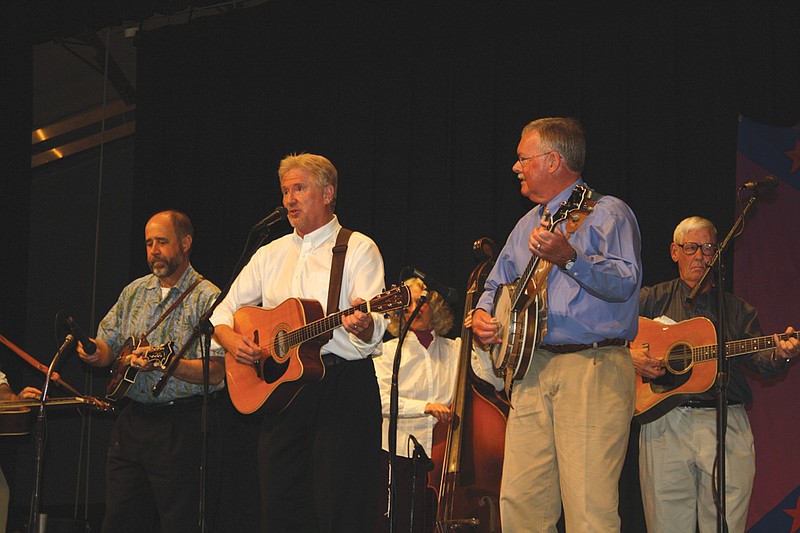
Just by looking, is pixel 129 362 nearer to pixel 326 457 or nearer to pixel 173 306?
pixel 173 306

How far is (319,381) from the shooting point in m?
3.98

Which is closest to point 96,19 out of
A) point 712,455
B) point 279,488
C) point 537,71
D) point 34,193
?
point 34,193

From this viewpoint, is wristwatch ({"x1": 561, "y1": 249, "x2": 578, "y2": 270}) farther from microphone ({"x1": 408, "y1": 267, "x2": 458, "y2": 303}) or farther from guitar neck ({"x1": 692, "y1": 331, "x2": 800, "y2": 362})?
guitar neck ({"x1": 692, "y1": 331, "x2": 800, "y2": 362})

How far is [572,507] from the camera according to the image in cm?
329

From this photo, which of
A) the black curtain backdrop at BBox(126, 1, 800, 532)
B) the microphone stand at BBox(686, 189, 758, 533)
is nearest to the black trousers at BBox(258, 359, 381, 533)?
the microphone stand at BBox(686, 189, 758, 533)

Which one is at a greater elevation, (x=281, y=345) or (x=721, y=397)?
(x=281, y=345)

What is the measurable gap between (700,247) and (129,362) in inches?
120

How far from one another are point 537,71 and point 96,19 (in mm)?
3395

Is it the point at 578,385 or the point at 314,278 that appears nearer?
the point at 578,385

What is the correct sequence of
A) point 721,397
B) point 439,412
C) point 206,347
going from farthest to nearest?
1. point 439,412
2. point 206,347
3. point 721,397

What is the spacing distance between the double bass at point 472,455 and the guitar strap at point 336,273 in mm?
850

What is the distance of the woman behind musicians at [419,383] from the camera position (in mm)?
5309

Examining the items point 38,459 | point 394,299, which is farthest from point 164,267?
point 394,299

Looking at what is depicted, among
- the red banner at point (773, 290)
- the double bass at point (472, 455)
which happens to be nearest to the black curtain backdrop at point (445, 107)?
the red banner at point (773, 290)
